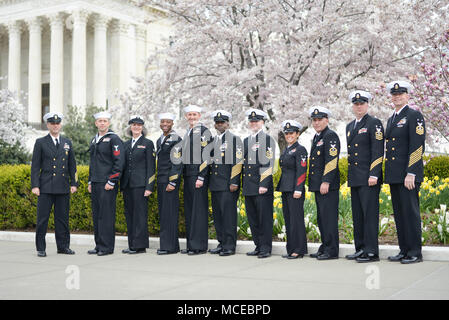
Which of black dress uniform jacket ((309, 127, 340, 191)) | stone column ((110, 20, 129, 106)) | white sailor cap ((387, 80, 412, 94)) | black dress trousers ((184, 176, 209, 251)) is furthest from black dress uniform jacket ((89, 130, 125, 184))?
stone column ((110, 20, 129, 106))

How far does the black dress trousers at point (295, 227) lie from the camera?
355 inches

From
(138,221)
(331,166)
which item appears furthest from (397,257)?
(138,221)

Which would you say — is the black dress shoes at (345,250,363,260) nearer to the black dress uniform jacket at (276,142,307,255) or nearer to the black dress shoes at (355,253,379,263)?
the black dress shoes at (355,253,379,263)

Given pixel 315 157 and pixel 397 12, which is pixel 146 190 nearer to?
pixel 315 157

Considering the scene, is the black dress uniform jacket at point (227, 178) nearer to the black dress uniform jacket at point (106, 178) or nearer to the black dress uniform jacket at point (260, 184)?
the black dress uniform jacket at point (260, 184)

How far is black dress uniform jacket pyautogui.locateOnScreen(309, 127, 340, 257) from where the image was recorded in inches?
346

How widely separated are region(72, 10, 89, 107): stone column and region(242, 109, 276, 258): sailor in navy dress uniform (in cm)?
3517

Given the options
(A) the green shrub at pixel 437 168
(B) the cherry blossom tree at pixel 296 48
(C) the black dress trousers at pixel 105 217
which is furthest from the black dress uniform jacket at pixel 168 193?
(A) the green shrub at pixel 437 168

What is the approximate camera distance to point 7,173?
13180 millimetres

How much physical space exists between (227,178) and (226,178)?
17mm

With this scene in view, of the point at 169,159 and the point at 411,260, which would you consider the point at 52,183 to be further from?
the point at 411,260
